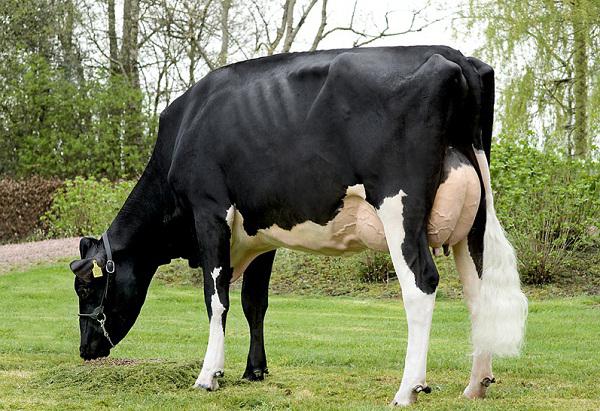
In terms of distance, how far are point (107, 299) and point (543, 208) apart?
10.7 metres

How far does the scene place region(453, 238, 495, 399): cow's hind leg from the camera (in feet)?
21.4

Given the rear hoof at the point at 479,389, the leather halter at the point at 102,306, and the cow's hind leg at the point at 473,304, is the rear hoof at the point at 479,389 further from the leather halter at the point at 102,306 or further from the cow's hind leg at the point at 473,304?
the leather halter at the point at 102,306

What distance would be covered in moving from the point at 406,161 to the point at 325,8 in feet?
71.3

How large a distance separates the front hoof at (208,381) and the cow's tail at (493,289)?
6.23 ft

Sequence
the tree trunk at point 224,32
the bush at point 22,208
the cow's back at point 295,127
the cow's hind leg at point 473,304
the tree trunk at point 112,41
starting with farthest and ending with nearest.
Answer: the tree trunk at point 112,41, the tree trunk at point 224,32, the bush at point 22,208, the cow's hind leg at point 473,304, the cow's back at point 295,127

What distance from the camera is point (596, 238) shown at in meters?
17.6

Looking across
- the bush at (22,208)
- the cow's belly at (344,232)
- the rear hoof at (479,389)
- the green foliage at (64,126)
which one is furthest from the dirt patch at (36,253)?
the rear hoof at (479,389)

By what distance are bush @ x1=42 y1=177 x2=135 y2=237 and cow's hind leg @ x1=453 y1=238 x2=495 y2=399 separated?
1554 cm

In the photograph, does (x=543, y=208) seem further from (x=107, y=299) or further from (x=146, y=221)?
(x=107, y=299)

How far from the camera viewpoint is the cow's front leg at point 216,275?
7.08m

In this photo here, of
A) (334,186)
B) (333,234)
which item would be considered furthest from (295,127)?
(333,234)

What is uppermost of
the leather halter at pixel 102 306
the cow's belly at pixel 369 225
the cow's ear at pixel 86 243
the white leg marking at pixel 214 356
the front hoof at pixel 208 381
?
the cow's belly at pixel 369 225

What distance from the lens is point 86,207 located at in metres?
23.4

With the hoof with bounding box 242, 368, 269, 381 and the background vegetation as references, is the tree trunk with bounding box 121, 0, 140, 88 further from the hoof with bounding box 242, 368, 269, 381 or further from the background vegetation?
the hoof with bounding box 242, 368, 269, 381
